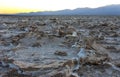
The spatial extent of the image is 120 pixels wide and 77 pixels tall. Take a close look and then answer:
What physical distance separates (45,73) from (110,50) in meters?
2.78

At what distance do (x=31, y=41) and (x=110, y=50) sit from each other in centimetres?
214

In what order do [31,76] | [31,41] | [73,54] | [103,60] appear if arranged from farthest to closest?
[31,41] < [73,54] < [103,60] < [31,76]

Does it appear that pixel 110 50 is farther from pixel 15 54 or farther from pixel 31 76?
pixel 31 76

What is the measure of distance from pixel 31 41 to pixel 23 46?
2.75 feet

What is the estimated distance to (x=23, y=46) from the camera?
7.09 m

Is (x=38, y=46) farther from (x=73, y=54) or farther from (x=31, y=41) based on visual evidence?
(x=73, y=54)

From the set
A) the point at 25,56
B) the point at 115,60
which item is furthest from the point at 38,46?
the point at 115,60

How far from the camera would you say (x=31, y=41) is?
312 inches

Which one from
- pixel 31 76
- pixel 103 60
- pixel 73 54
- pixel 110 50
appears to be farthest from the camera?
pixel 110 50

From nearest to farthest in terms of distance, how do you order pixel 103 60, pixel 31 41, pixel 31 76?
pixel 31 76 < pixel 103 60 < pixel 31 41

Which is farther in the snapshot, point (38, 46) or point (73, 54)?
point (38, 46)

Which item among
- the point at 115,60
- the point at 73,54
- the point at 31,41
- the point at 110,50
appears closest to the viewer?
the point at 115,60

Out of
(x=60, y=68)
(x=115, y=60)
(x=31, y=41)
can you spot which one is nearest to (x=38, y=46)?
(x=31, y=41)

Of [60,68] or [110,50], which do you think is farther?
[110,50]
